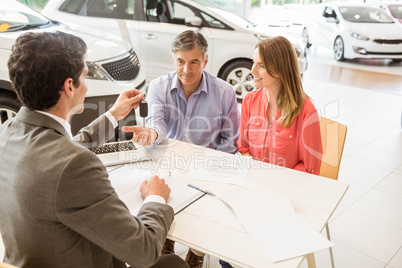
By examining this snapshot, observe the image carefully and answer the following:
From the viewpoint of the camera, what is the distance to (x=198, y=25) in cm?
440

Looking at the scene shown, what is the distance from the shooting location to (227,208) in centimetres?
138

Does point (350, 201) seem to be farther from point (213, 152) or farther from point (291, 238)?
point (291, 238)

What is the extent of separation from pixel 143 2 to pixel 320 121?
10.5 feet

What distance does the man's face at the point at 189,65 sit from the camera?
211cm

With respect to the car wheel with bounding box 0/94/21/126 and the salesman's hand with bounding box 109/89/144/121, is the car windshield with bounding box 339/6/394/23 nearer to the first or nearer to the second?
the car wheel with bounding box 0/94/21/126

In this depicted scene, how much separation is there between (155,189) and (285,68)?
954 mm

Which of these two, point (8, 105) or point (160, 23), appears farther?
point (160, 23)

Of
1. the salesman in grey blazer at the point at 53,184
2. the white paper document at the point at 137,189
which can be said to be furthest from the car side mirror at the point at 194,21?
the salesman in grey blazer at the point at 53,184

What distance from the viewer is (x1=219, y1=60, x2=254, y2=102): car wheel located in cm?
A: 454

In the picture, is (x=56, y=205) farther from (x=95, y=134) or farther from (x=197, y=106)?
(x=197, y=106)

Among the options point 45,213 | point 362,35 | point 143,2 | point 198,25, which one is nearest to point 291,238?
point 45,213

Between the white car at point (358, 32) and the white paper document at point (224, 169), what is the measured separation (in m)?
6.11

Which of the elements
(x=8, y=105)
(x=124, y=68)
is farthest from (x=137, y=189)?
(x=124, y=68)

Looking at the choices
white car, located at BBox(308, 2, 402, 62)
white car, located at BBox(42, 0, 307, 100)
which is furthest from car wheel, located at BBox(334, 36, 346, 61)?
white car, located at BBox(42, 0, 307, 100)
